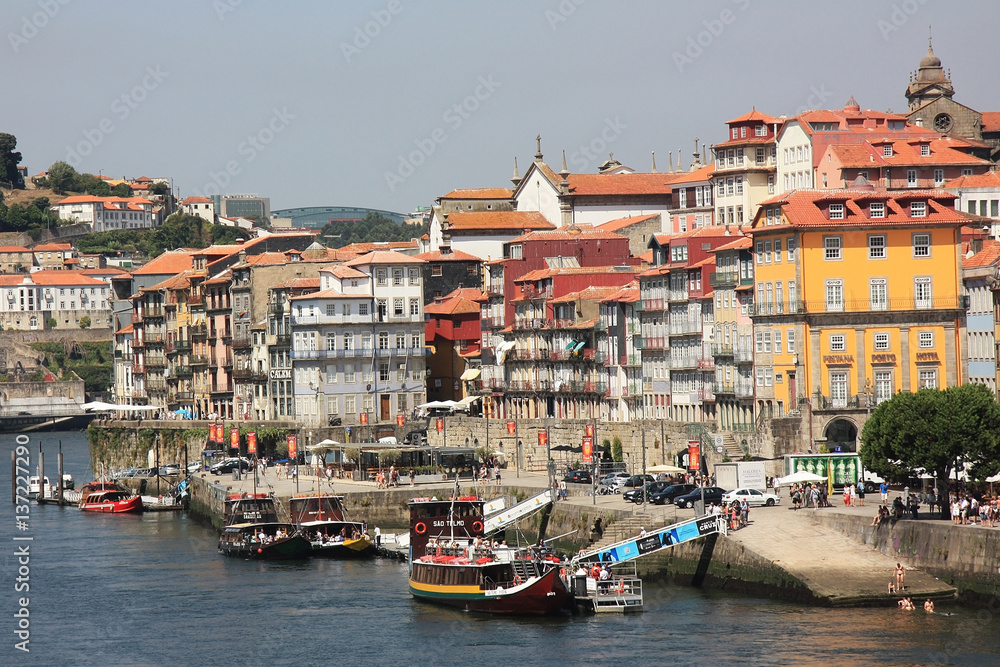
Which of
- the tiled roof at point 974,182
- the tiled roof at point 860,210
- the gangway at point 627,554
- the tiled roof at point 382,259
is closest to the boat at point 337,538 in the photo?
the gangway at point 627,554

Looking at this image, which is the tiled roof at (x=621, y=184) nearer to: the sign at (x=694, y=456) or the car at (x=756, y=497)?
the sign at (x=694, y=456)

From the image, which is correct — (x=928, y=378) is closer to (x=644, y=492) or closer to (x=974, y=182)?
(x=644, y=492)

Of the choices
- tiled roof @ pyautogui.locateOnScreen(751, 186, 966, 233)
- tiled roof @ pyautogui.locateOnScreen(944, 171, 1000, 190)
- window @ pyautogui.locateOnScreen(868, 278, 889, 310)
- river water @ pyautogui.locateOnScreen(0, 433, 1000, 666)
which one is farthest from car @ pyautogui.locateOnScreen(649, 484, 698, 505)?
tiled roof @ pyautogui.locateOnScreen(944, 171, 1000, 190)

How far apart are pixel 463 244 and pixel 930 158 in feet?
134

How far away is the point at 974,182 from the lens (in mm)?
121750

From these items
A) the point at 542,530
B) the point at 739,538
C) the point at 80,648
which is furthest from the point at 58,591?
the point at 739,538

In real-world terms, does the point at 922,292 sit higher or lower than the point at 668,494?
higher

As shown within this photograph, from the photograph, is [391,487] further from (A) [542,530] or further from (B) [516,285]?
(B) [516,285]

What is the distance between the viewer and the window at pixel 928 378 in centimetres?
8681

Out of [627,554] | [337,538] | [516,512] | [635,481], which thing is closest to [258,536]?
[337,538]

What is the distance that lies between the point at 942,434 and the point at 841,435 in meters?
18.5

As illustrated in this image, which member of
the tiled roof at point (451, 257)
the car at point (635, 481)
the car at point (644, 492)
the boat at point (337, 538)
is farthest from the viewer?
the tiled roof at point (451, 257)

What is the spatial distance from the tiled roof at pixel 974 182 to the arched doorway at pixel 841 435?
3941 cm

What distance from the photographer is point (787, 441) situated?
85.9 meters
